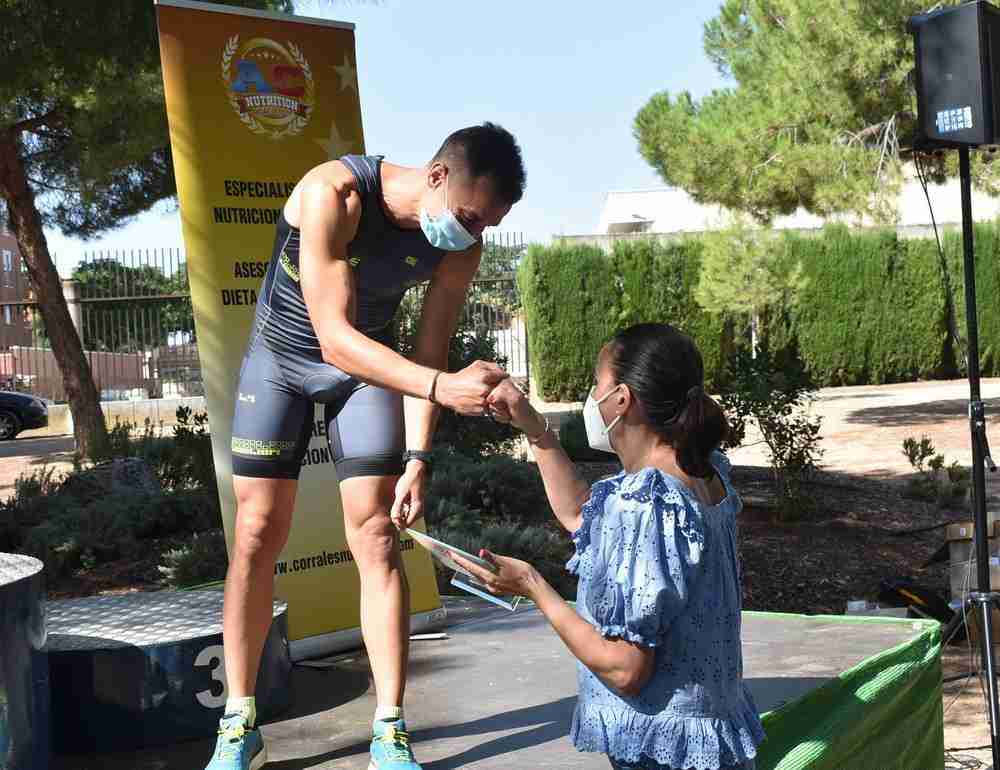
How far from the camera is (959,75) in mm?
4551

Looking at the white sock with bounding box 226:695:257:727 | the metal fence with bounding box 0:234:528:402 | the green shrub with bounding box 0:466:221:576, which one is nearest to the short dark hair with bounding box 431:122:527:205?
the white sock with bounding box 226:695:257:727

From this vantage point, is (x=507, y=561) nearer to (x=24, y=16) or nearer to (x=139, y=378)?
(x=24, y=16)

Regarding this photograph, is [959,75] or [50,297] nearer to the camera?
[959,75]

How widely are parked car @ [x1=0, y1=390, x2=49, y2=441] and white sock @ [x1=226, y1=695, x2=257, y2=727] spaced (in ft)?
60.1

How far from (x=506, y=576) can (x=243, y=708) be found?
1210 millimetres

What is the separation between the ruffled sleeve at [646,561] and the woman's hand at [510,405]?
0.84 ft

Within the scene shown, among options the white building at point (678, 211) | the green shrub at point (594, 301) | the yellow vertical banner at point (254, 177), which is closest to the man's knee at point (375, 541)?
the yellow vertical banner at point (254, 177)

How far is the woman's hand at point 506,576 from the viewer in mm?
1913

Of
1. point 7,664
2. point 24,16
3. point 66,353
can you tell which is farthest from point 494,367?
point 66,353

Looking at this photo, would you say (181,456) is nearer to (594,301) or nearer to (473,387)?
(473,387)

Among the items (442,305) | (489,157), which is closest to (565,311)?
(442,305)

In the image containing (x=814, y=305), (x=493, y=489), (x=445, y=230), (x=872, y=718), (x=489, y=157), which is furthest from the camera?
(x=814, y=305)

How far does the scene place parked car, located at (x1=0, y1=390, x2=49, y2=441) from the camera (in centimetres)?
1972

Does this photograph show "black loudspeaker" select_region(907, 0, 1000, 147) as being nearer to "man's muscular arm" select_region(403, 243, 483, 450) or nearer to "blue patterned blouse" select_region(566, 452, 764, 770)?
"man's muscular arm" select_region(403, 243, 483, 450)
